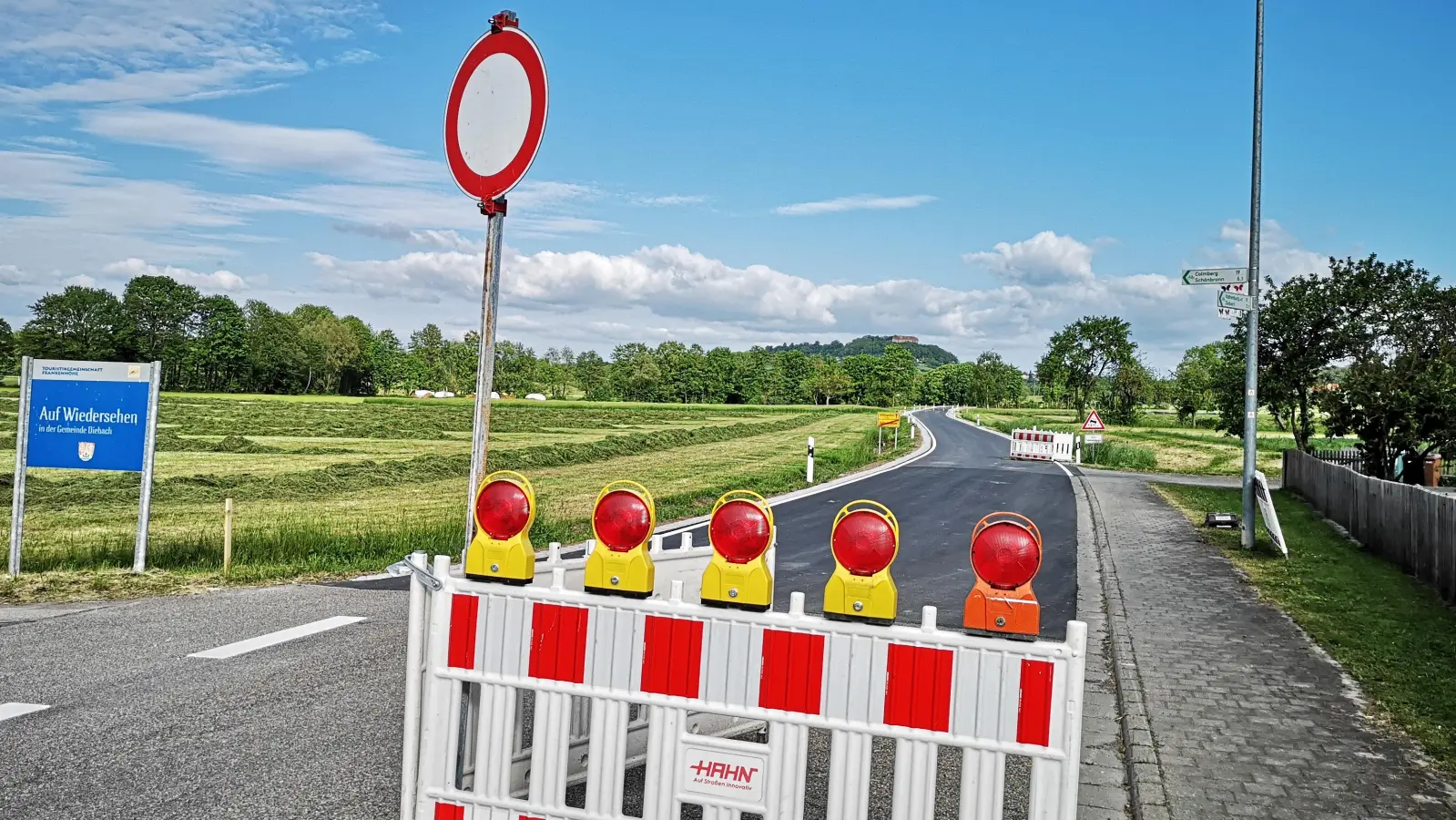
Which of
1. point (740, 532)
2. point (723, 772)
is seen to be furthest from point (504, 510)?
point (723, 772)

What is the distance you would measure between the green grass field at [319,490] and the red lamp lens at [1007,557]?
7884 mm

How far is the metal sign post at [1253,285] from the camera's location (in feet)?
40.9

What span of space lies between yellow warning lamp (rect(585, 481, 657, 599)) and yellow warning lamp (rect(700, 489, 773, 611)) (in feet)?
0.69

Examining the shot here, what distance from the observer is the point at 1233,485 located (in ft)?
81.0

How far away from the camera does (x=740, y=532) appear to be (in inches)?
120

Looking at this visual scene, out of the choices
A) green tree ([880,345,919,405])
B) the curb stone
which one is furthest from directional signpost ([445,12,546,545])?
green tree ([880,345,919,405])

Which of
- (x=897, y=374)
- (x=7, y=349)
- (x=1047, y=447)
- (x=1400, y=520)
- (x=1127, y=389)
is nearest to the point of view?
(x=1400, y=520)

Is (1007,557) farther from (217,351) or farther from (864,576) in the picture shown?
(217,351)

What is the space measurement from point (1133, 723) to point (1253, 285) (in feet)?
29.2

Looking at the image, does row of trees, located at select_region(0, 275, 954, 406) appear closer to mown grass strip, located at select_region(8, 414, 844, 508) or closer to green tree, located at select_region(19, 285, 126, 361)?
green tree, located at select_region(19, 285, 126, 361)

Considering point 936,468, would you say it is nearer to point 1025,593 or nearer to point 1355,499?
point 1355,499

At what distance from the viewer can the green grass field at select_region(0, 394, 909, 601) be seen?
9883mm

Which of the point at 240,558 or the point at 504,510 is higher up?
the point at 504,510

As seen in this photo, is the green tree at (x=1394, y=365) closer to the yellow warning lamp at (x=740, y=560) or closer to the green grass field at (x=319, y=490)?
the green grass field at (x=319, y=490)
